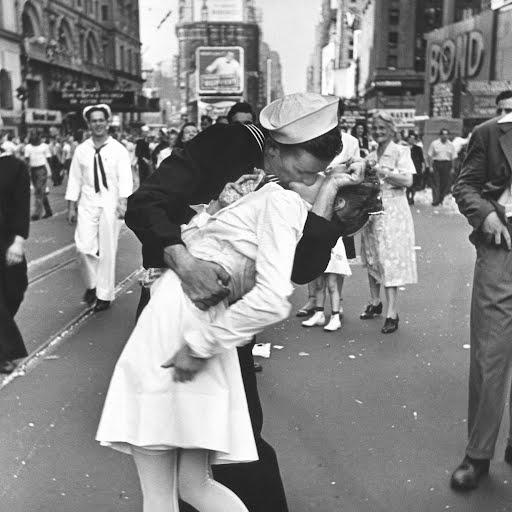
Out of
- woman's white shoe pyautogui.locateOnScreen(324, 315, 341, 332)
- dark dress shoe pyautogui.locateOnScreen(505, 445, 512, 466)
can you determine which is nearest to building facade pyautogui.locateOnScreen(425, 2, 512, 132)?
woman's white shoe pyautogui.locateOnScreen(324, 315, 341, 332)

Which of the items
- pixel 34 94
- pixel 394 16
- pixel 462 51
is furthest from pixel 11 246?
pixel 394 16

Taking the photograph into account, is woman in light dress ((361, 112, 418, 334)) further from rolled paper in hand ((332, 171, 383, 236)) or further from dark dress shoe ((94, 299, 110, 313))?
rolled paper in hand ((332, 171, 383, 236))

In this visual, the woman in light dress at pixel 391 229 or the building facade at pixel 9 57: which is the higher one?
the building facade at pixel 9 57

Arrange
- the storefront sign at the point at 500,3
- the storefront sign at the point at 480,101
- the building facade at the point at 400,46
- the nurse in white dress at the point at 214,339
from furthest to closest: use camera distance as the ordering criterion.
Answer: the building facade at the point at 400,46 < the storefront sign at the point at 500,3 < the storefront sign at the point at 480,101 < the nurse in white dress at the point at 214,339

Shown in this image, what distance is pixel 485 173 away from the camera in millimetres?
3729

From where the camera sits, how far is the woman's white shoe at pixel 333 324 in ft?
22.3

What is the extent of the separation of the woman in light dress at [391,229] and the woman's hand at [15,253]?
301 cm

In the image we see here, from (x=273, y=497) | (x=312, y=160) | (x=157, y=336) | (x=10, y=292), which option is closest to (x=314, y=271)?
(x=312, y=160)

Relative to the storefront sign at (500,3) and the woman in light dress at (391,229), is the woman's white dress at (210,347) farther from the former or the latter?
the storefront sign at (500,3)

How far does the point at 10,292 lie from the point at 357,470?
9.20 feet

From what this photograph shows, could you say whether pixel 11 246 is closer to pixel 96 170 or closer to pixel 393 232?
pixel 96 170

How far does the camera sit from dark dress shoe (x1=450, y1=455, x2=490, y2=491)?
3676 mm

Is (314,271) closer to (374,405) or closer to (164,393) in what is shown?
(164,393)

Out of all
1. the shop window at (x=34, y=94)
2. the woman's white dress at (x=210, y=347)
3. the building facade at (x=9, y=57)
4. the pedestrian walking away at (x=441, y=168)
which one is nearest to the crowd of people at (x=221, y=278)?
the woman's white dress at (x=210, y=347)
